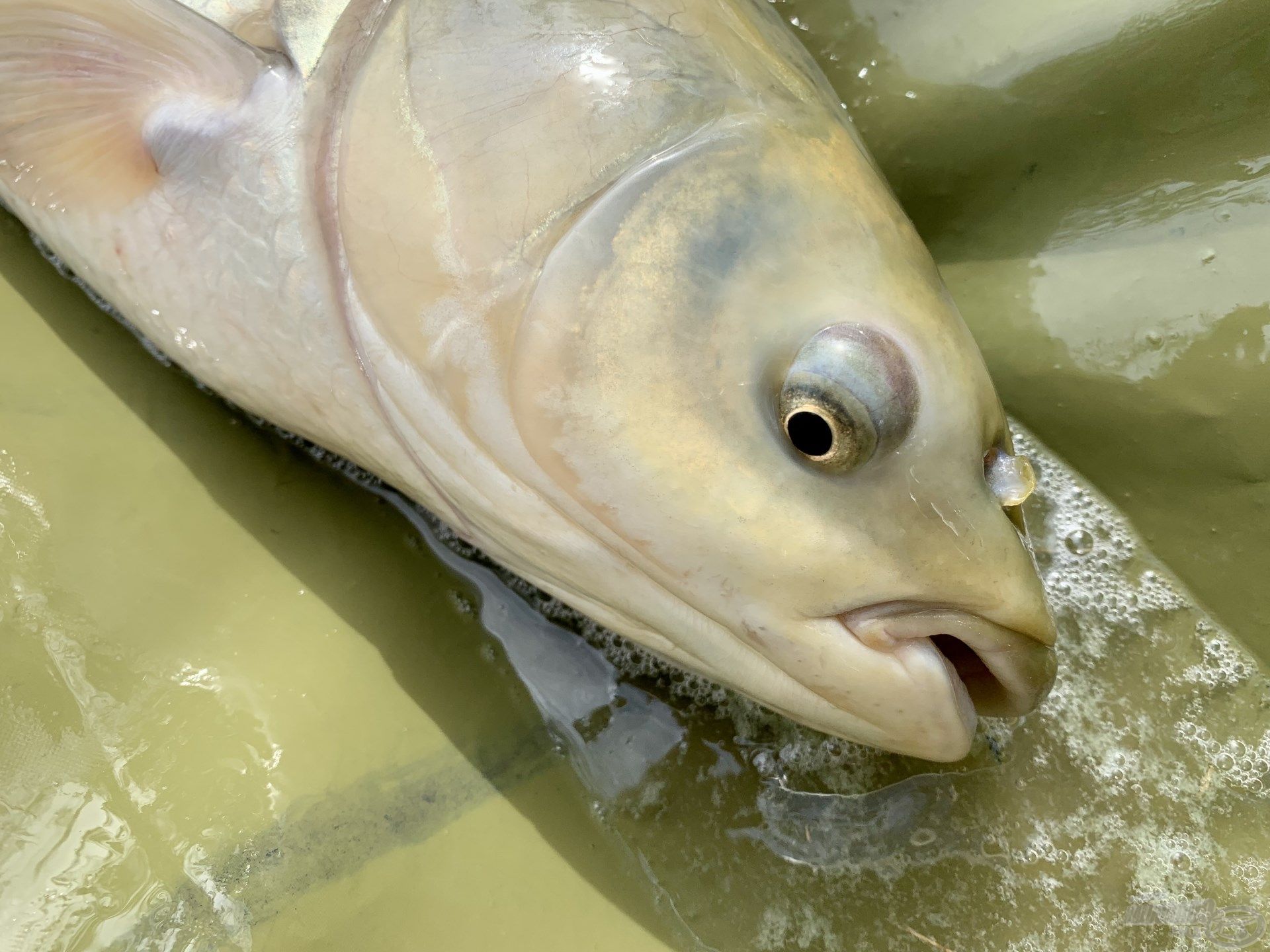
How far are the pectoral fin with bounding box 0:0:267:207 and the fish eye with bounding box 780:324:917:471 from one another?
1.04 m

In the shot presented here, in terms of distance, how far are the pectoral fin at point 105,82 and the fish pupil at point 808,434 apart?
106cm

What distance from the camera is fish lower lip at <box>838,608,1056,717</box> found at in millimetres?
1361

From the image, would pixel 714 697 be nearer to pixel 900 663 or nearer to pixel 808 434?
pixel 900 663

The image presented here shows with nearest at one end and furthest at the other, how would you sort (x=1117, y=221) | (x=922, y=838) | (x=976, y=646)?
1. (x=976, y=646)
2. (x=922, y=838)
3. (x=1117, y=221)

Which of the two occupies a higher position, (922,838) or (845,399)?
(845,399)

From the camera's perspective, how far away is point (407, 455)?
1.63m

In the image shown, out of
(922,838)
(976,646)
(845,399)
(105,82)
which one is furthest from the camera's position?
(922,838)

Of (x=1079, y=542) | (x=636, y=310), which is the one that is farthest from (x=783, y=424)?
(x=1079, y=542)

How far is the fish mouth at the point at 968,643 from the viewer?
136cm

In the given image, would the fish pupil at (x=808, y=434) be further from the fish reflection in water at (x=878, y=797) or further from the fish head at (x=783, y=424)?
the fish reflection in water at (x=878, y=797)

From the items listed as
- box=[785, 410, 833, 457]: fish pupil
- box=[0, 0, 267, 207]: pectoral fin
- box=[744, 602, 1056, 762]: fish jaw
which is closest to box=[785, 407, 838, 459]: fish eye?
box=[785, 410, 833, 457]: fish pupil

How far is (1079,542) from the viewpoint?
6.96 feet

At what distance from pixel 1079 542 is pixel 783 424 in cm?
116

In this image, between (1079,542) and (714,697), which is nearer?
(714,697)
